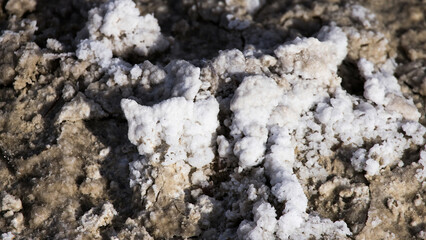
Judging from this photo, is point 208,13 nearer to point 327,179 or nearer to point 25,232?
point 327,179

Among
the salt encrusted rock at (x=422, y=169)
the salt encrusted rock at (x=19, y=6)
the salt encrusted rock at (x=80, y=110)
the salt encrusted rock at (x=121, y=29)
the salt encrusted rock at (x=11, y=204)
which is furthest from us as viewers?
A: the salt encrusted rock at (x=19, y=6)

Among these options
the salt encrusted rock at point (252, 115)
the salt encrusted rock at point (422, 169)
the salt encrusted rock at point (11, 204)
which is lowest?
the salt encrusted rock at point (11, 204)

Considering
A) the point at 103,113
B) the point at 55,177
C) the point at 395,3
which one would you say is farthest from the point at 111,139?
the point at 395,3

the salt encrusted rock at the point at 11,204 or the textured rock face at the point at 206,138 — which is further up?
the textured rock face at the point at 206,138

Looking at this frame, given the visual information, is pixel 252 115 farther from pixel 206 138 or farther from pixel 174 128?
pixel 174 128

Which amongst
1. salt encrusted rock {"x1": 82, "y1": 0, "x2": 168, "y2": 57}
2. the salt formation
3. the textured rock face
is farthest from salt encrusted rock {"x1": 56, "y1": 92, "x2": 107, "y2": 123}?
salt encrusted rock {"x1": 82, "y1": 0, "x2": 168, "y2": 57}

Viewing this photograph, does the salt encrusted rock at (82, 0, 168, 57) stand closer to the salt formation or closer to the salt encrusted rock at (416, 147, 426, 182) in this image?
the salt formation

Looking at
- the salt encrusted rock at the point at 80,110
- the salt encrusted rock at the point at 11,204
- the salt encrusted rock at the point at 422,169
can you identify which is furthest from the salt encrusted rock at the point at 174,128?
the salt encrusted rock at the point at 422,169

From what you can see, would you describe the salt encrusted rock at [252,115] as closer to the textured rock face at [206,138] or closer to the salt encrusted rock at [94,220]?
the textured rock face at [206,138]
